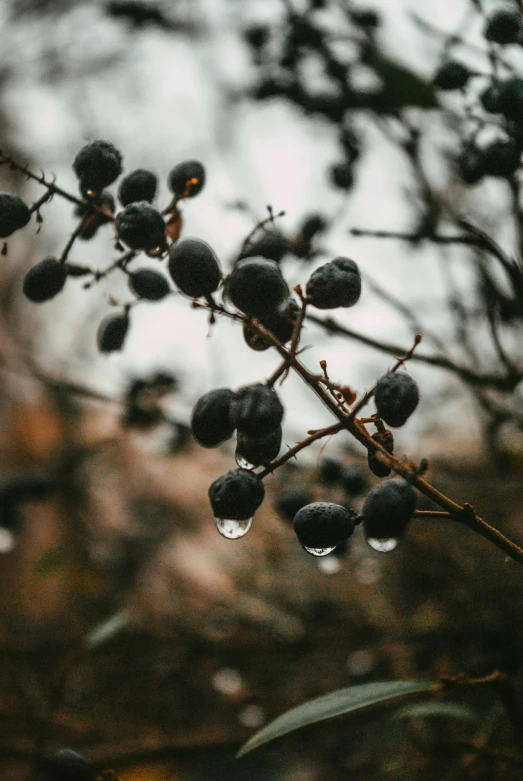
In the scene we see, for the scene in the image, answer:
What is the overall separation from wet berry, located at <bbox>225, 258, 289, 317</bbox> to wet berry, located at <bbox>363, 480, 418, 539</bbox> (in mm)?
252

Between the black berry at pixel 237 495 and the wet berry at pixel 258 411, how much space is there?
0.07 m

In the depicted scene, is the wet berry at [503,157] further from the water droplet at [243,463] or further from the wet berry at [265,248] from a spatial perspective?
the water droplet at [243,463]

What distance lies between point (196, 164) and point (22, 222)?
322 millimetres

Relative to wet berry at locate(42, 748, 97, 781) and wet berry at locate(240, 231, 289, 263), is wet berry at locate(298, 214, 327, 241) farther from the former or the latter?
wet berry at locate(42, 748, 97, 781)

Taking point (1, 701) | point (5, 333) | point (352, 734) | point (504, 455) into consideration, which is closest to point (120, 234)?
point (504, 455)

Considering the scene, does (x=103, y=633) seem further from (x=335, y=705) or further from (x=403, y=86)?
(x=403, y=86)

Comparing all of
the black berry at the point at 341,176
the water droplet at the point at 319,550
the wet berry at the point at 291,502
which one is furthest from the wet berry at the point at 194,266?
the black berry at the point at 341,176

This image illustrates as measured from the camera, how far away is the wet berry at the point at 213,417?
771mm

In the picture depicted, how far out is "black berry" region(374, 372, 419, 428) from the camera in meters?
0.76

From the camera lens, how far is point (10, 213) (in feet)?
2.96

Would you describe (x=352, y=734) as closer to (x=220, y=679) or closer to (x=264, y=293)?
(x=220, y=679)

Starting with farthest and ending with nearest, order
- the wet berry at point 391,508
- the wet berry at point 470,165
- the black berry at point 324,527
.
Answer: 1. the wet berry at point 470,165
2. the black berry at point 324,527
3. the wet berry at point 391,508

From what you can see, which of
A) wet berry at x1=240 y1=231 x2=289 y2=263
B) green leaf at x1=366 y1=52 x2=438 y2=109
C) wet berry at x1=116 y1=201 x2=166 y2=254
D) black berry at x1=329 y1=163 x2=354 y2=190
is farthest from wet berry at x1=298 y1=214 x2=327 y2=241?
→ wet berry at x1=116 y1=201 x2=166 y2=254

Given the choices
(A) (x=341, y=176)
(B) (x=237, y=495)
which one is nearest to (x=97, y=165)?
(B) (x=237, y=495)
